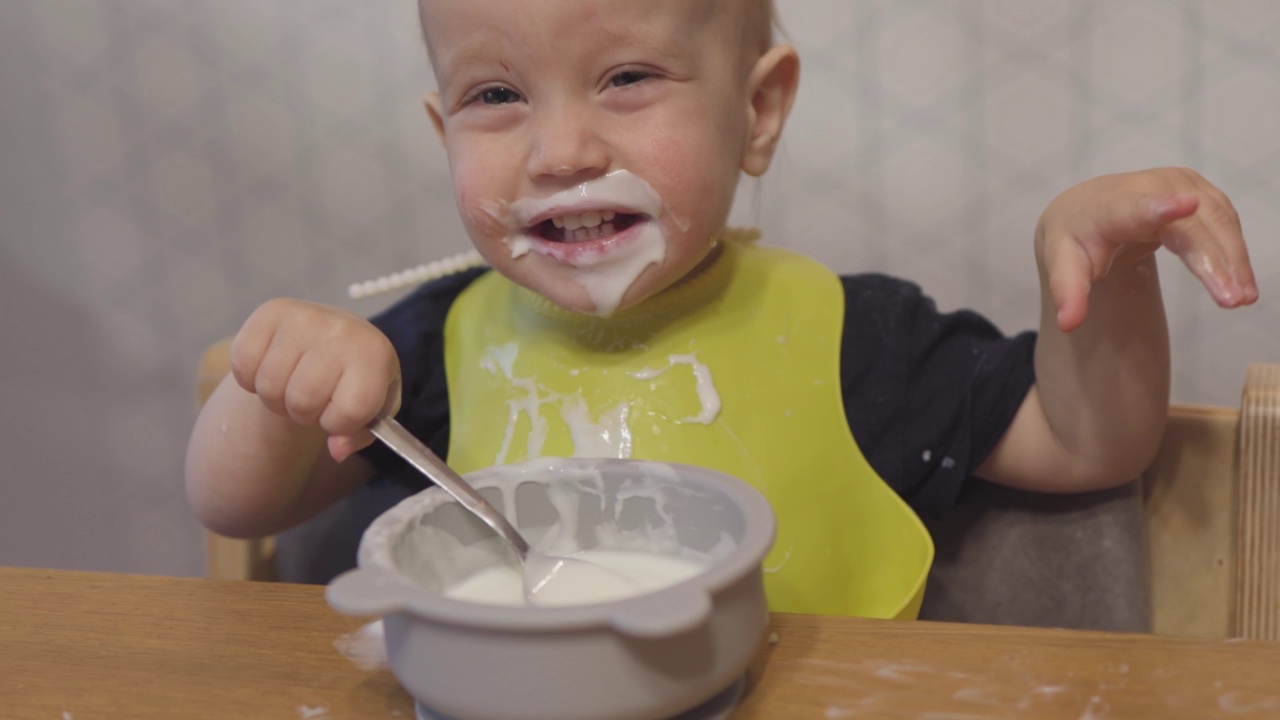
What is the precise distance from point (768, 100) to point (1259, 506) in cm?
52

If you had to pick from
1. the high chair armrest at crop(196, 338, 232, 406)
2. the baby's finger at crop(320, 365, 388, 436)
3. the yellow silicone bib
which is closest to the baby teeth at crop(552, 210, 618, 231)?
the yellow silicone bib

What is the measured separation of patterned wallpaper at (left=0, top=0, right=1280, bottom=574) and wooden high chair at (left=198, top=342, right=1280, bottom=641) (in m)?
0.34

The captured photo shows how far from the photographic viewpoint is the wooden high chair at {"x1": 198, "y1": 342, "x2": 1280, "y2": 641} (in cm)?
91

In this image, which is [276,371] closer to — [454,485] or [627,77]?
[454,485]

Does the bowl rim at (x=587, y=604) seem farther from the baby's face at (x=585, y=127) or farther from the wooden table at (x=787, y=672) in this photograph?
the baby's face at (x=585, y=127)

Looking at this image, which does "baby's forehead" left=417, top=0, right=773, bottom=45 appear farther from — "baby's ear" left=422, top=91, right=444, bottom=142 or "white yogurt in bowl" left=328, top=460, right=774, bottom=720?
"white yogurt in bowl" left=328, top=460, right=774, bottom=720

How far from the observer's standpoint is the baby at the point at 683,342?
84 centimetres

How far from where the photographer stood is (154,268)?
5.22 feet

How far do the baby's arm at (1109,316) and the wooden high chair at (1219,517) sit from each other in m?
0.07

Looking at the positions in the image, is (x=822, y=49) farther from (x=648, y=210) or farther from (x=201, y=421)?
(x=201, y=421)

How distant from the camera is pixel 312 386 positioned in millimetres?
710

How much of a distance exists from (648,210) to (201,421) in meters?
0.43

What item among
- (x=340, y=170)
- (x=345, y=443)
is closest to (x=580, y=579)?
(x=345, y=443)

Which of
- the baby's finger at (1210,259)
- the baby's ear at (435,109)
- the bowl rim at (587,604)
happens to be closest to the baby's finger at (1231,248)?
the baby's finger at (1210,259)
